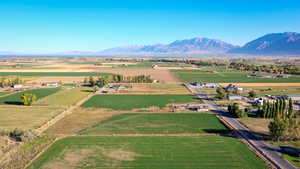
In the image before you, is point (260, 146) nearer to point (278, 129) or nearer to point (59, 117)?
point (278, 129)

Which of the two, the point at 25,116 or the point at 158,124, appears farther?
the point at 25,116

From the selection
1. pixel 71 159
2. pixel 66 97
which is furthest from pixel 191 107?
pixel 66 97

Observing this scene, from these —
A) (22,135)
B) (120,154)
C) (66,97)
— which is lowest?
(120,154)

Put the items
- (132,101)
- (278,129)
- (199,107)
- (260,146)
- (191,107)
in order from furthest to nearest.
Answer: (132,101) → (191,107) → (199,107) → (278,129) → (260,146)

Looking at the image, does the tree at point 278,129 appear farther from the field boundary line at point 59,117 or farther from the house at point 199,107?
the field boundary line at point 59,117

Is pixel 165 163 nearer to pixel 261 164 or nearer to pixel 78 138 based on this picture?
pixel 261 164

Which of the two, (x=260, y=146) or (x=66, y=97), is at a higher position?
(x=66, y=97)

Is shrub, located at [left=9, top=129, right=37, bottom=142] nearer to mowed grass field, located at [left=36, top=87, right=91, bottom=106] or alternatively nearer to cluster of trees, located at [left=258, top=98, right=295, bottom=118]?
mowed grass field, located at [left=36, top=87, right=91, bottom=106]
